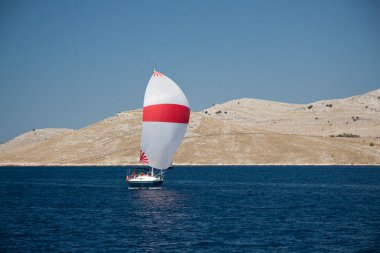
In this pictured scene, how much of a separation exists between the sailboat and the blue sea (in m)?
5.55

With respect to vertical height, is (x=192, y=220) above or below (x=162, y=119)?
below

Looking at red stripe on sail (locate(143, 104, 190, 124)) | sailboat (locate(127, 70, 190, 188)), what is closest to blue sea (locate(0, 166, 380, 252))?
sailboat (locate(127, 70, 190, 188))

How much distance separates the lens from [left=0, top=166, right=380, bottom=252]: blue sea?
43.0 meters

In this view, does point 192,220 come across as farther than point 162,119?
No

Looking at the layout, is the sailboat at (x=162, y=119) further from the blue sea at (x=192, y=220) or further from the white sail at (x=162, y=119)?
the blue sea at (x=192, y=220)

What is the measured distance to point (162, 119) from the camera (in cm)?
7919

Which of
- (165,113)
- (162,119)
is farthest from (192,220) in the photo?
(165,113)

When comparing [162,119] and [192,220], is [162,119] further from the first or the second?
[192,220]

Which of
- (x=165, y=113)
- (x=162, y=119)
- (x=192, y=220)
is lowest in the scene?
(x=192, y=220)

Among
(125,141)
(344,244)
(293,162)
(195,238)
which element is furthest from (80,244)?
(125,141)

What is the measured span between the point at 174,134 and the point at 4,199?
23.4 metres

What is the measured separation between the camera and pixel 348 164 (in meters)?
172

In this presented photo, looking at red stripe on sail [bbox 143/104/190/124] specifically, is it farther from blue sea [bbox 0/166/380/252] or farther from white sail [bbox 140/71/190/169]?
blue sea [bbox 0/166/380/252]

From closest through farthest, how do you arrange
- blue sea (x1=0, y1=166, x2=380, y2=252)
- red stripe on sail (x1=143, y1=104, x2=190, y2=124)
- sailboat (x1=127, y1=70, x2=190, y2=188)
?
1. blue sea (x1=0, y1=166, x2=380, y2=252)
2. red stripe on sail (x1=143, y1=104, x2=190, y2=124)
3. sailboat (x1=127, y1=70, x2=190, y2=188)
